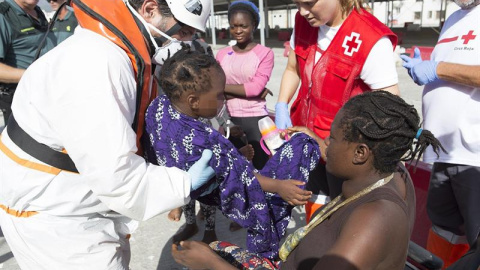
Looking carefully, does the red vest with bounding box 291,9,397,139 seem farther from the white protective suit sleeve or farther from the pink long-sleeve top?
the white protective suit sleeve

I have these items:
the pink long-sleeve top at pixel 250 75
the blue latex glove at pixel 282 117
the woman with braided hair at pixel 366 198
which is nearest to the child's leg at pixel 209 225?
the pink long-sleeve top at pixel 250 75

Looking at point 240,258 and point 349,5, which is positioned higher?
point 349,5

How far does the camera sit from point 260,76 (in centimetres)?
355

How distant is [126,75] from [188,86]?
48 cm

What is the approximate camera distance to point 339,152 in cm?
141

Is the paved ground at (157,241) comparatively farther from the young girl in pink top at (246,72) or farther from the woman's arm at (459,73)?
the woman's arm at (459,73)

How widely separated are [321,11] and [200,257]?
1401mm

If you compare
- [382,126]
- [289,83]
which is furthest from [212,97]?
[289,83]

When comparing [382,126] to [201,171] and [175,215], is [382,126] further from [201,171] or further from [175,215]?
[175,215]

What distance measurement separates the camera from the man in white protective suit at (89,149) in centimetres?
127

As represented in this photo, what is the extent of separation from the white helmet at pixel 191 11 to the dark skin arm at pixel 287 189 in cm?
79

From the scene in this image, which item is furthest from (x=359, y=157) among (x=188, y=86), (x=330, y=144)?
(x=188, y=86)

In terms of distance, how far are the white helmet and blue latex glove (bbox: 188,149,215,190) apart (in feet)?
1.95

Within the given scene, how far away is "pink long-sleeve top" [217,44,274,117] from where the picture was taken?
3.54 m
